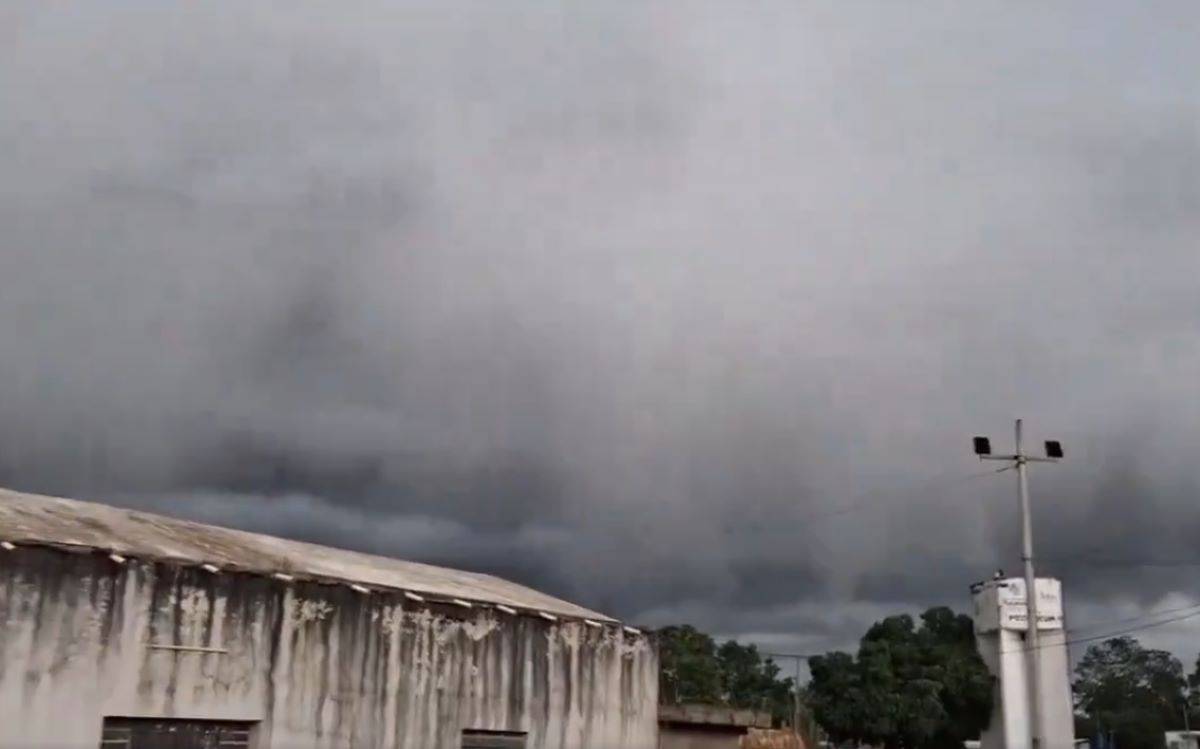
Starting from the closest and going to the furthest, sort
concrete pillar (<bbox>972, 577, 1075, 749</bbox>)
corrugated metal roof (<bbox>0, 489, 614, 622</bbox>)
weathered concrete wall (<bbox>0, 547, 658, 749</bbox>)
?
1. weathered concrete wall (<bbox>0, 547, 658, 749</bbox>)
2. corrugated metal roof (<bbox>0, 489, 614, 622</bbox>)
3. concrete pillar (<bbox>972, 577, 1075, 749</bbox>)

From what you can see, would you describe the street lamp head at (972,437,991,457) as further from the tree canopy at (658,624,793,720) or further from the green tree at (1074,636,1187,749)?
the green tree at (1074,636,1187,749)

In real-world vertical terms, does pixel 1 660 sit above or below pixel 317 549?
below

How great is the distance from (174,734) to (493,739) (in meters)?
6.23

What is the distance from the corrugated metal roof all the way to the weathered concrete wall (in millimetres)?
456

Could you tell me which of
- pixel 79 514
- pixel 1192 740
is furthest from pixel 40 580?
pixel 1192 740

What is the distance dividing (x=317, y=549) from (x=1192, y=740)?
57133 mm

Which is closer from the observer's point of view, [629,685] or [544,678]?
[544,678]

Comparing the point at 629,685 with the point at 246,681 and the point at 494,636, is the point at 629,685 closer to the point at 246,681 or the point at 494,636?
the point at 494,636

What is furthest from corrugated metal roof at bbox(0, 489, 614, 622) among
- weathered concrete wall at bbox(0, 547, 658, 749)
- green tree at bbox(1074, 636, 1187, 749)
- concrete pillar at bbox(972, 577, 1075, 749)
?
green tree at bbox(1074, 636, 1187, 749)

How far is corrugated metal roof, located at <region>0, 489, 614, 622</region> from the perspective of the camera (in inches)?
719

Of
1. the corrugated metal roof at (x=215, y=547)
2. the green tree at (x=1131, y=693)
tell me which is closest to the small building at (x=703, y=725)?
the corrugated metal roof at (x=215, y=547)

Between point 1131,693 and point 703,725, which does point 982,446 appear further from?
point 1131,693

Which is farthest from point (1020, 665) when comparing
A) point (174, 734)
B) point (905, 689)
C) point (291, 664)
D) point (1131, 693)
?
point (1131, 693)

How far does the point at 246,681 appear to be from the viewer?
1809 cm
